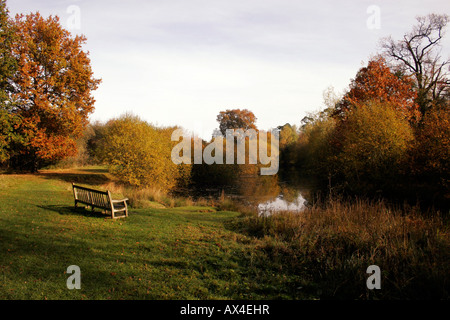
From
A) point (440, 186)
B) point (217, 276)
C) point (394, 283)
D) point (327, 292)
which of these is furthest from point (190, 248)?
point (440, 186)

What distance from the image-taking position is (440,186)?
1678cm

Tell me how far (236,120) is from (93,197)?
71.9m

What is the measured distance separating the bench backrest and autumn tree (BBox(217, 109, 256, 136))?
68.5m

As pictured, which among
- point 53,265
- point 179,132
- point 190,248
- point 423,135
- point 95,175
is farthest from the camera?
point 179,132

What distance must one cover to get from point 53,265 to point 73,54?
82.2ft

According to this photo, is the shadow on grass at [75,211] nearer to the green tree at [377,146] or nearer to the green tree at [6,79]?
the green tree at [6,79]

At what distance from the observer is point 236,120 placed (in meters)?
81.4

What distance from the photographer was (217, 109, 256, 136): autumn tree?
80188 mm

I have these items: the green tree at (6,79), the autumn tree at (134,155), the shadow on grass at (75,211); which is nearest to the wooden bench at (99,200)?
the shadow on grass at (75,211)

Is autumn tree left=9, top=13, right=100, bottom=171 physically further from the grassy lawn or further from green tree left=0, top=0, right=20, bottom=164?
the grassy lawn

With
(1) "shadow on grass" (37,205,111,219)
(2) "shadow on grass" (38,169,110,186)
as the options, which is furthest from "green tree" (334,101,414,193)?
(2) "shadow on grass" (38,169,110,186)
